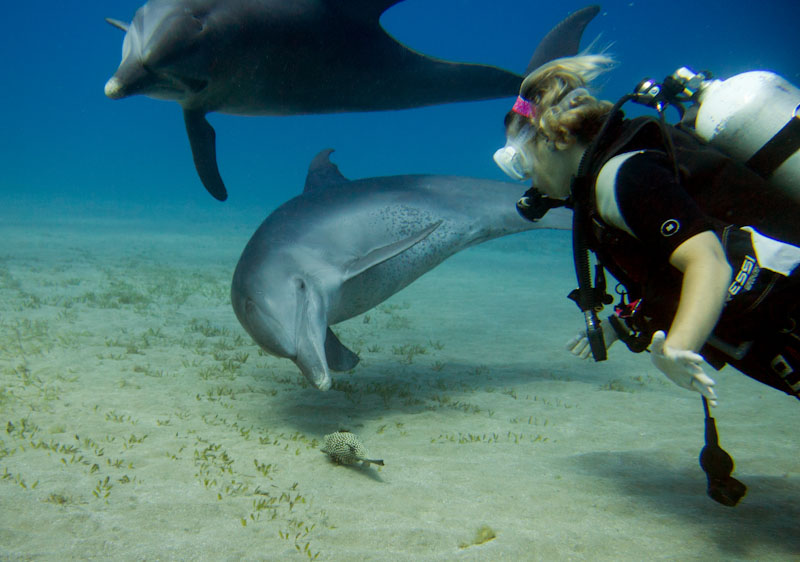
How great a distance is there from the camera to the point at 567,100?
8.27 ft

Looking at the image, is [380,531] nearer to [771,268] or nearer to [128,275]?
[771,268]

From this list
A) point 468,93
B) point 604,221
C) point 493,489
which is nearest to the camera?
point 604,221

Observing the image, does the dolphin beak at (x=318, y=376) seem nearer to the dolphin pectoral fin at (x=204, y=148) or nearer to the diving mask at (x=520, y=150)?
the diving mask at (x=520, y=150)

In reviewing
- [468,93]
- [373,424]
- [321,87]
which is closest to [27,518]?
[373,424]

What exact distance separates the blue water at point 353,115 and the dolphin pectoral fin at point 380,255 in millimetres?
43790

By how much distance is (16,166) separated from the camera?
343 feet

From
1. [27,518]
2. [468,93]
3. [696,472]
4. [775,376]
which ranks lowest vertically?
[696,472]

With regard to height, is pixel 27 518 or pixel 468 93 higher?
pixel 468 93

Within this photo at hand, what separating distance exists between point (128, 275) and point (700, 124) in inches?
468

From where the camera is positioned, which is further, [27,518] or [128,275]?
[128,275]

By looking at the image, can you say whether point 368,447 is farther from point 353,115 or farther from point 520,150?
point 353,115

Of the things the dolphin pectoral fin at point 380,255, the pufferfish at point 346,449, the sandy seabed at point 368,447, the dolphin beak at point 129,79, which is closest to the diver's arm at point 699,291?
the sandy seabed at point 368,447

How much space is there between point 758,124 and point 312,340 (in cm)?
306

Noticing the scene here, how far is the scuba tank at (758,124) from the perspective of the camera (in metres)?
2.23
